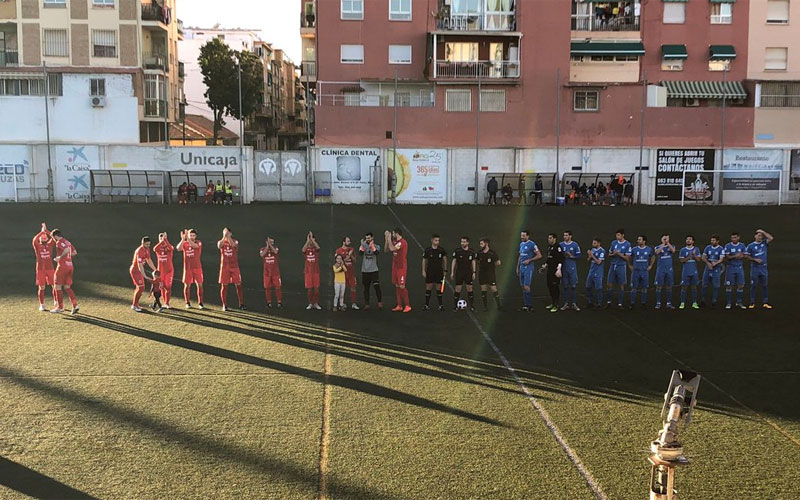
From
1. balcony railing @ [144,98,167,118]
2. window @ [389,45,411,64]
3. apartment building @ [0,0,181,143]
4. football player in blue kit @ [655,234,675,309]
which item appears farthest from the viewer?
balcony railing @ [144,98,167,118]

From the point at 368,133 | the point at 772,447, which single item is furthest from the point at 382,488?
the point at 368,133

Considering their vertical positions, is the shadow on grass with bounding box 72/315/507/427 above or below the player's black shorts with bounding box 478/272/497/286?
below

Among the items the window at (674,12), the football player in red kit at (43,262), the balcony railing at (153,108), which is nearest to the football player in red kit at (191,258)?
the football player in red kit at (43,262)

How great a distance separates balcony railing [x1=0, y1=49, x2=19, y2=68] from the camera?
4525 centimetres

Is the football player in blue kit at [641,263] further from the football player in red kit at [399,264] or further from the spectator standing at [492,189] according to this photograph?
the spectator standing at [492,189]

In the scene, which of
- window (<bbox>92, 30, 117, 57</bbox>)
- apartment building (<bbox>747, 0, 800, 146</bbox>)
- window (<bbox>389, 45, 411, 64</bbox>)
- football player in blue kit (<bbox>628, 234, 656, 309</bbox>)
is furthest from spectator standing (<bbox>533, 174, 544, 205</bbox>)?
window (<bbox>92, 30, 117, 57</bbox>)

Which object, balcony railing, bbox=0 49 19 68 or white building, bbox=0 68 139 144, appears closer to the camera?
white building, bbox=0 68 139 144

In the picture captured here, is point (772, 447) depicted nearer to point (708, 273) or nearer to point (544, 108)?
point (708, 273)

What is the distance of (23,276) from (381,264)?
10941 millimetres

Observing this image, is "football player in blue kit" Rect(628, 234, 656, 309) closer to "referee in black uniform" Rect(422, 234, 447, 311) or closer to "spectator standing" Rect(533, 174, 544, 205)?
"referee in black uniform" Rect(422, 234, 447, 311)

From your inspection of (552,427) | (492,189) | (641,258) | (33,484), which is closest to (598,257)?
(641,258)

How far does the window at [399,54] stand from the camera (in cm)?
4531

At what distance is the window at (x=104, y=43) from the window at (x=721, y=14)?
126ft

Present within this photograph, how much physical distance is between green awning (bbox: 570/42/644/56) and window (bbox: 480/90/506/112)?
5578 mm
